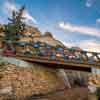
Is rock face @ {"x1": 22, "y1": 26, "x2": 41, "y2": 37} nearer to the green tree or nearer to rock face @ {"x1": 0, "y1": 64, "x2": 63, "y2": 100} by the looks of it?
the green tree

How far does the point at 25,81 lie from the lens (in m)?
16.1

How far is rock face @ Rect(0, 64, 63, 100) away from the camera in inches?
580

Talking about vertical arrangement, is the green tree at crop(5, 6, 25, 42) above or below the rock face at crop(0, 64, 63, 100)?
above

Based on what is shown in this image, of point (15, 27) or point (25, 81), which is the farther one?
point (15, 27)

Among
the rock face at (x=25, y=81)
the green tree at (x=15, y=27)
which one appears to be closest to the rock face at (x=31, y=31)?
the green tree at (x=15, y=27)

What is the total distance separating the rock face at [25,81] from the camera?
14727 mm

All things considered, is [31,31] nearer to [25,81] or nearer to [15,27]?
[15,27]

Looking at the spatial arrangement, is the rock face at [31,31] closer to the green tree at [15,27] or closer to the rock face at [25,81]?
the green tree at [15,27]

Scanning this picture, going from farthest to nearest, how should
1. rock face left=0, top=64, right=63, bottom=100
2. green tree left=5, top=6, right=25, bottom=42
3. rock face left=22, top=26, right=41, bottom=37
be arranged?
rock face left=22, top=26, right=41, bottom=37
green tree left=5, top=6, right=25, bottom=42
rock face left=0, top=64, right=63, bottom=100

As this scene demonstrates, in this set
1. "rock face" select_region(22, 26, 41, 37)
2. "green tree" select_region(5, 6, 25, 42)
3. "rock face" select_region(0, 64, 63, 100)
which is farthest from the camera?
"rock face" select_region(22, 26, 41, 37)

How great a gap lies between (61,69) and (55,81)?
2256 millimetres

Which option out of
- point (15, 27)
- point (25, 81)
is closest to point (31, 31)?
point (15, 27)

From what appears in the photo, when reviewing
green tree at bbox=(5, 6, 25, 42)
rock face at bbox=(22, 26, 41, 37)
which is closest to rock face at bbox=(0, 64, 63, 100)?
green tree at bbox=(5, 6, 25, 42)

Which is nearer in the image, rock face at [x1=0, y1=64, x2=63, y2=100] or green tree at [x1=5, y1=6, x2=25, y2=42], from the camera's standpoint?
rock face at [x1=0, y1=64, x2=63, y2=100]
